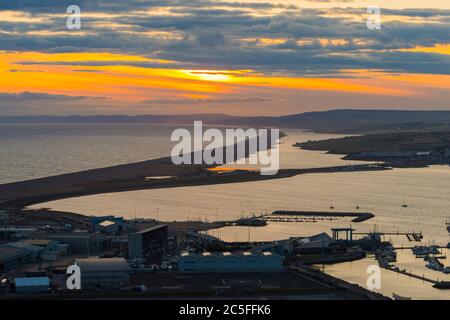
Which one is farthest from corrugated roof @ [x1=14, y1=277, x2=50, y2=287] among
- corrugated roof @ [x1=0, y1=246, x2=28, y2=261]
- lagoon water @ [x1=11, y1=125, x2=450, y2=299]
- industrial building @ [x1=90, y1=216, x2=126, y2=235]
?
industrial building @ [x1=90, y1=216, x2=126, y2=235]

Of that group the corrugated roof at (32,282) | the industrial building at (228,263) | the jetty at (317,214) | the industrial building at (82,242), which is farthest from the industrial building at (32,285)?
the jetty at (317,214)

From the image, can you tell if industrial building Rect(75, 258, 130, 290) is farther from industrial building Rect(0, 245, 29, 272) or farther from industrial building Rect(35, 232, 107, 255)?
industrial building Rect(35, 232, 107, 255)

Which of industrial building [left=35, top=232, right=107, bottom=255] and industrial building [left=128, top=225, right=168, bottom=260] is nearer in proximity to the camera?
industrial building [left=128, top=225, right=168, bottom=260]

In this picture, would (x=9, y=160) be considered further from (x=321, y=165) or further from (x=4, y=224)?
(x=4, y=224)

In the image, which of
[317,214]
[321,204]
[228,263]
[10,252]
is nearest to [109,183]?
[321,204]

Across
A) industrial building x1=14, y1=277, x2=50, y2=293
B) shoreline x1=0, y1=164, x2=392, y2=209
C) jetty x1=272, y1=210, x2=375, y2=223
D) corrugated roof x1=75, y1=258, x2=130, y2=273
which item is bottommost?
industrial building x1=14, y1=277, x2=50, y2=293

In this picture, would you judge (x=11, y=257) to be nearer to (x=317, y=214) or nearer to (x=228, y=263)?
(x=228, y=263)
